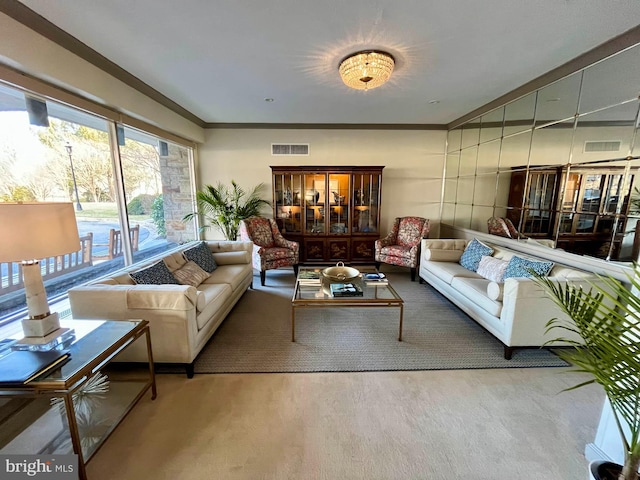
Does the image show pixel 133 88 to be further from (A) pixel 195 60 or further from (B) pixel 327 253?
(B) pixel 327 253

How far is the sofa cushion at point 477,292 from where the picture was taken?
2.49 metres

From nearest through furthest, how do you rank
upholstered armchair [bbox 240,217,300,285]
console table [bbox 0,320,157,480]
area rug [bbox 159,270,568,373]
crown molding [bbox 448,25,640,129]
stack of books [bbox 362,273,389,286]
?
console table [bbox 0,320,157,480] < crown molding [bbox 448,25,640,129] < area rug [bbox 159,270,568,373] < stack of books [bbox 362,273,389,286] < upholstered armchair [bbox 240,217,300,285]

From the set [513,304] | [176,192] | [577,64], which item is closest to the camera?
[513,304]

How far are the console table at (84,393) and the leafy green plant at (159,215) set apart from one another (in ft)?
7.46

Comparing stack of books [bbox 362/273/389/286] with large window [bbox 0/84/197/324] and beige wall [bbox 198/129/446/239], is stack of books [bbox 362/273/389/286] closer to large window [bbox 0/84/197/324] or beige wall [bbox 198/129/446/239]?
beige wall [bbox 198/129/446/239]

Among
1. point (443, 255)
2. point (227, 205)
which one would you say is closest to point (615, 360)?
point (443, 255)

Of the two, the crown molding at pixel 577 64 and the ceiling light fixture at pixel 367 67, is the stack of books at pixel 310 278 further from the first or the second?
the crown molding at pixel 577 64

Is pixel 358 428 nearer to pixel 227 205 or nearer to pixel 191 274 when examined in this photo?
pixel 191 274

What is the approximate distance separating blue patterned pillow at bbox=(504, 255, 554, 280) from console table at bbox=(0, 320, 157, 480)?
127 inches

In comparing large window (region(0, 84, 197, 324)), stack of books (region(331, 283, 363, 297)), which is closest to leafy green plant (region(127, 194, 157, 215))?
large window (region(0, 84, 197, 324))

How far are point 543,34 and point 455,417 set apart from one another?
115 inches

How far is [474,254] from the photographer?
11.6 ft

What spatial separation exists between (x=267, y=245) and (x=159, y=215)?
164 centimetres

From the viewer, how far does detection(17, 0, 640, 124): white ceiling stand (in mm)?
1852
